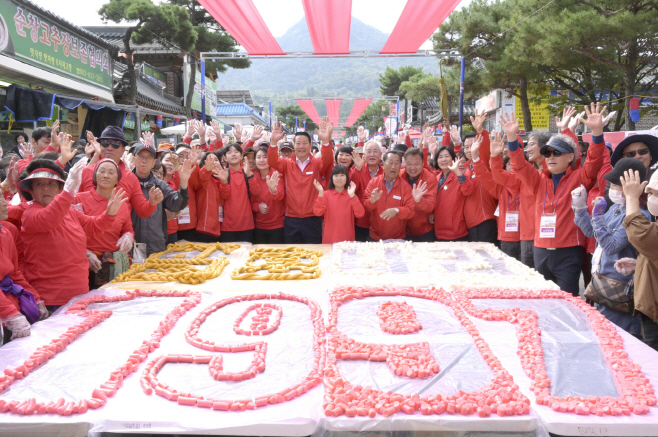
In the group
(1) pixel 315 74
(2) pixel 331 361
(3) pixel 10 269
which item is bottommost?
(2) pixel 331 361

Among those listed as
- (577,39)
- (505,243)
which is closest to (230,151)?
(505,243)

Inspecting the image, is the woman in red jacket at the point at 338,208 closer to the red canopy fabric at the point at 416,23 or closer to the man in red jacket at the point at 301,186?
the man in red jacket at the point at 301,186

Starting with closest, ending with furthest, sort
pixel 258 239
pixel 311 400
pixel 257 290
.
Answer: pixel 311 400, pixel 257 290, pixel 258 239

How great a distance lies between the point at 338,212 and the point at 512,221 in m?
1.89

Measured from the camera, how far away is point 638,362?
235 cm

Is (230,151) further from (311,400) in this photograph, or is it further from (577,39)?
(577,39)

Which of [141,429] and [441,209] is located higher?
[441,209]

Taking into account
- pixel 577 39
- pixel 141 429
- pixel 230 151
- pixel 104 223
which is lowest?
pixel 141 429

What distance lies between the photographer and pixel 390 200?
508cm

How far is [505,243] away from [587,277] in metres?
0.97

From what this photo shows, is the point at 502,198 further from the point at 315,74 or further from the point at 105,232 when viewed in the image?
the point at 315,74

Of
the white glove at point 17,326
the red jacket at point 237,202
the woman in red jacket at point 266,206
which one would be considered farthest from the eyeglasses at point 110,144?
the white glove at point 17,326

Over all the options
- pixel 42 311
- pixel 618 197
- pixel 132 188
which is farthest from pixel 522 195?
pixel 42 311

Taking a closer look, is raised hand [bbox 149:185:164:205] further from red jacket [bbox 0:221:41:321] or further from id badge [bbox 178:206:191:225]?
red jacket [bbox 0:221:41:321]
